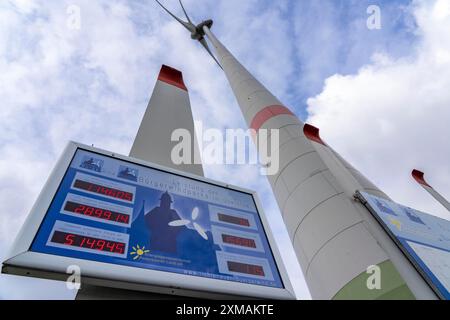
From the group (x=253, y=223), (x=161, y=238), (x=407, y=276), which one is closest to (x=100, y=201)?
(x=161, y=238)

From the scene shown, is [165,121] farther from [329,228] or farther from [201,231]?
[329,228]

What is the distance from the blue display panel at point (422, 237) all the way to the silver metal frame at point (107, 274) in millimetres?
1738

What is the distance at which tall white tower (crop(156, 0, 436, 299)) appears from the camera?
112 inches

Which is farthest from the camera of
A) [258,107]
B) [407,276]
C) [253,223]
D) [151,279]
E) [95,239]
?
[258,107]

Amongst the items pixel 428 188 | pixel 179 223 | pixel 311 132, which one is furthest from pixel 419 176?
pixel 179 223

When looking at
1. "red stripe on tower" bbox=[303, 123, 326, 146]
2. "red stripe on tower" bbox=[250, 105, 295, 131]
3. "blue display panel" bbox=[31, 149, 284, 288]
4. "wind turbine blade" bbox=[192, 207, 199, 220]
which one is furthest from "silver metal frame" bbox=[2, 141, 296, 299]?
"red stripe on tower" bbox=[250, 105, 295, 131]

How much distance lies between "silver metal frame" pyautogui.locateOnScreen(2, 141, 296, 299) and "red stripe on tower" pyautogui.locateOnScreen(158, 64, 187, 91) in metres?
3.43

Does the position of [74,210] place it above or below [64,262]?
above

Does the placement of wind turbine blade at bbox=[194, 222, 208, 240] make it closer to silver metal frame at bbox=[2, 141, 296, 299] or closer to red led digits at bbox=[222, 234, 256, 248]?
red led digits at bbox=[222, 234, 256, 248]

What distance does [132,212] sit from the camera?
2.07 m

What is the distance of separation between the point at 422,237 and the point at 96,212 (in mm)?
3633

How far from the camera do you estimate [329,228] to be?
3676 millimetres
